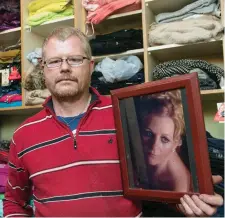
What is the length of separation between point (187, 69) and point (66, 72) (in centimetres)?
66

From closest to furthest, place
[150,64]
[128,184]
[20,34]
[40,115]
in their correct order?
[128,184] < [40,115] < [150,64] < [20,34]

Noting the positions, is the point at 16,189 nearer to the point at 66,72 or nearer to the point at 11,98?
the point at 66,72

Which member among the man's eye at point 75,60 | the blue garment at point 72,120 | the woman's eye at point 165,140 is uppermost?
the man's eye at point 75,60

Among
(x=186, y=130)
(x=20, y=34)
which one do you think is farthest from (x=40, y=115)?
(x=20, y=34)

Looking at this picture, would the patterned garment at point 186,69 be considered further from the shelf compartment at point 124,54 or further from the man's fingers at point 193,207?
the man's fingers at point 193,207

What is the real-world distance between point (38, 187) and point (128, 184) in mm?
327

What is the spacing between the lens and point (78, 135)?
94cm

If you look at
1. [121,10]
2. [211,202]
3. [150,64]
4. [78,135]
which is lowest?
[211,202]

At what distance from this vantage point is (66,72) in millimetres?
991

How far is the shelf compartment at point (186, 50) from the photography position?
141 centimetres

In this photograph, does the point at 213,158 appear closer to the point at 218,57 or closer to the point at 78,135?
the point at 78,135

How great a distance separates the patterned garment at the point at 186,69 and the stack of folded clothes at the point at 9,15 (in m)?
1.01

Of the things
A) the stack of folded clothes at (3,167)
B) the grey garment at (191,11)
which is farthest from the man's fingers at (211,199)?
the stack of folded clothes at (3,167)

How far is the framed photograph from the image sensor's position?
706 mm
